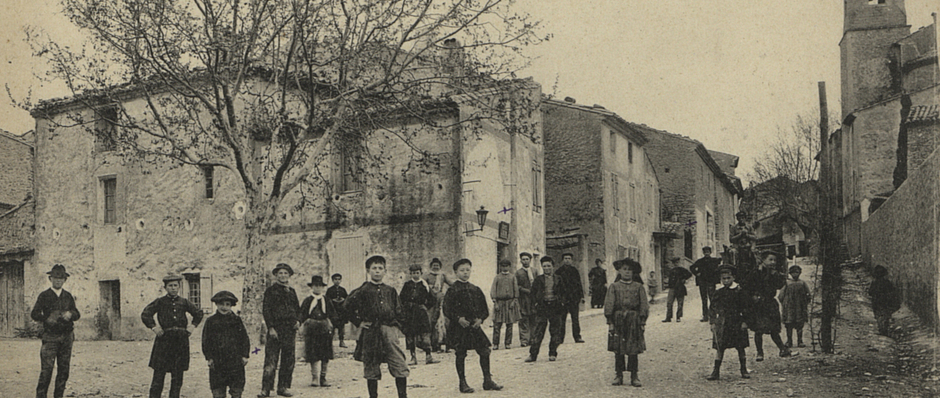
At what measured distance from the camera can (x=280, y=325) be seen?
970 cm

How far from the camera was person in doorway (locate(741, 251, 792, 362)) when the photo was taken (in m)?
11.0

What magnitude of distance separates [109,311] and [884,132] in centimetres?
2900

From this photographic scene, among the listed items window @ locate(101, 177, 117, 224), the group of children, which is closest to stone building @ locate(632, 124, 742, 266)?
window @ locate(101, 177, 117, 224)

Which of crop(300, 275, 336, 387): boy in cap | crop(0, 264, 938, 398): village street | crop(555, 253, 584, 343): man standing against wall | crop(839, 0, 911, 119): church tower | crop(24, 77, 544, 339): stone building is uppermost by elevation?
crop(839, 0, 911, 119): church tower

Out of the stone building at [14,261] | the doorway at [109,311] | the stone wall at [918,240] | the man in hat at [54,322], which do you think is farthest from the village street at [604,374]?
the stone building at [14,261]

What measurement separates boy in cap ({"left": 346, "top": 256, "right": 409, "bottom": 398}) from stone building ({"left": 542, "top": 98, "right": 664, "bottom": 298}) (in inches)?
749

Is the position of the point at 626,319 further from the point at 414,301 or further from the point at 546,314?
the point at 414,301

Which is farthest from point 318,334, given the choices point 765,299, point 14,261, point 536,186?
point 14,261

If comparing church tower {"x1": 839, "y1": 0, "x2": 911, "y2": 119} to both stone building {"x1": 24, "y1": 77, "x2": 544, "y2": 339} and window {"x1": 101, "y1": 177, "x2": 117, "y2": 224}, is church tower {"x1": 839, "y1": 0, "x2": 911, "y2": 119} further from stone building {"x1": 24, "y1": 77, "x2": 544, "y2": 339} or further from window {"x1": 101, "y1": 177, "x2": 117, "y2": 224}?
window {"x1": 101, "y1": 177, "x2": 117, "y2": 224}

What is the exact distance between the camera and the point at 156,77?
1516 centimetres

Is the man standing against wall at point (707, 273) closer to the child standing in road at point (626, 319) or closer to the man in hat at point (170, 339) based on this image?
the child standing in road at point (626, 319)

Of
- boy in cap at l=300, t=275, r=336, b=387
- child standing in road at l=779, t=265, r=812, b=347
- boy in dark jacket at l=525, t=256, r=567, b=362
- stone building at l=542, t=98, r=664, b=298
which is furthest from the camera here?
stone building at l=542, t=98, r=664, b=298

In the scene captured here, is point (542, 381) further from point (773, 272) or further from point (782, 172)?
point (782, 172)

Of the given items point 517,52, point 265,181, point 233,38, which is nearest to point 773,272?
point 517,52
